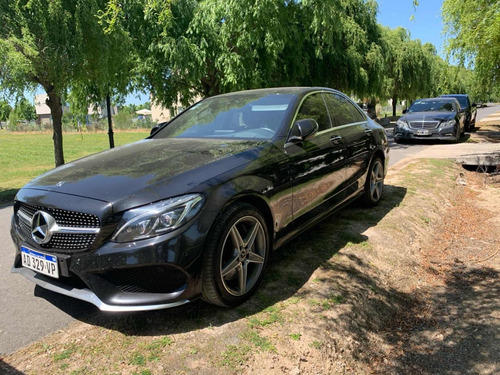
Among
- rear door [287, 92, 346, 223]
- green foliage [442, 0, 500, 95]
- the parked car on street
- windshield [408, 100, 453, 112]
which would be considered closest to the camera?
rear door [287, 92, 346, 223]

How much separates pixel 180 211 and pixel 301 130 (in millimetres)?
1599

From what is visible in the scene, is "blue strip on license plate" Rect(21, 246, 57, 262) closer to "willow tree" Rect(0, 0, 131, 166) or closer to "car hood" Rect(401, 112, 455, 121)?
"willow tree" Rect(0, 0, 131, 166)

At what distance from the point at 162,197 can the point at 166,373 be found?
1.06 metres

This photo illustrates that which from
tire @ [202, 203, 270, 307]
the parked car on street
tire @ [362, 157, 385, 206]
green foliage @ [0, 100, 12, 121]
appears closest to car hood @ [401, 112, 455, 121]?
the parked car on street

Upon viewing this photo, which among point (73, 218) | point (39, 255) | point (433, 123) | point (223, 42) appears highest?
point (223, 42)

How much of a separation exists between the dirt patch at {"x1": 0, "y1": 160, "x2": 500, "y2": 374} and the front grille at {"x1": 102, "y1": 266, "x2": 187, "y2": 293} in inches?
15.1

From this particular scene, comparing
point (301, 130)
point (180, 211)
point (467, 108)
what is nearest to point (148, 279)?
point (180, 211)

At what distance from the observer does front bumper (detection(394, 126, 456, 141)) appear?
1396 cm

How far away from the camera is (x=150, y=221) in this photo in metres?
2.48

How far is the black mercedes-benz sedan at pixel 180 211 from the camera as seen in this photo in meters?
2.48

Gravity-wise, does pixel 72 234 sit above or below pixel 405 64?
below

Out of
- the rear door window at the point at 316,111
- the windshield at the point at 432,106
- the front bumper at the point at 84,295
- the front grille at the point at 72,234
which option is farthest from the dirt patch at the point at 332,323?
the windshield at the point at 432,106

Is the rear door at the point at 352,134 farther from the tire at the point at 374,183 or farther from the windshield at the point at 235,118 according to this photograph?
the windshield at the point at 235,118

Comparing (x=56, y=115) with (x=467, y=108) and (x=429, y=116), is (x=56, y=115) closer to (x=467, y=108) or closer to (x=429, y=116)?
(x=429, y=116)
